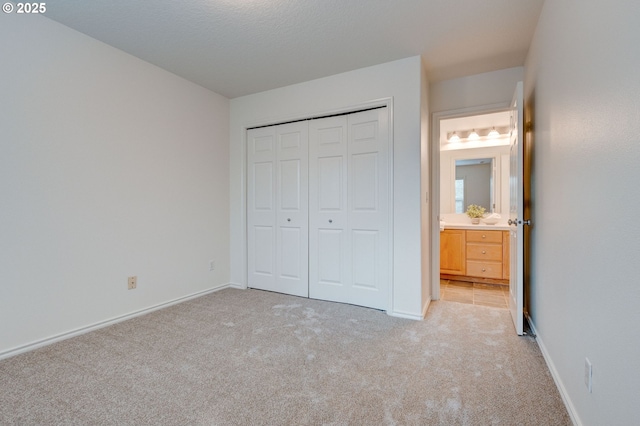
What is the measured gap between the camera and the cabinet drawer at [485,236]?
4020 millimetres

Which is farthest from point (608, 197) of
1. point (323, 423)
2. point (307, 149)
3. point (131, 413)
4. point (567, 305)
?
point (307, 149)

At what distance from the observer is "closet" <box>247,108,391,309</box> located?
2.97 metres

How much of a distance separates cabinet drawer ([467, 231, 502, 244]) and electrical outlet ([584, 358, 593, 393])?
9.85 ft

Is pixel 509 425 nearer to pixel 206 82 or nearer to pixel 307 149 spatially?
pixel 307 149

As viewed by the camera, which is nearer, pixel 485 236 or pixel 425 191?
pixel 425 191

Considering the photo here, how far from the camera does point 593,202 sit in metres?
1.24

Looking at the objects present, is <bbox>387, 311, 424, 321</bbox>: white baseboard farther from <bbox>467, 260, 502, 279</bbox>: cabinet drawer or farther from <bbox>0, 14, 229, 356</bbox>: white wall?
<bbox>0, 14, 229, 356</bbox>: white wall

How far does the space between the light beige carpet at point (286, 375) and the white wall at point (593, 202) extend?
34 cm

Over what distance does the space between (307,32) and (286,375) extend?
252cm

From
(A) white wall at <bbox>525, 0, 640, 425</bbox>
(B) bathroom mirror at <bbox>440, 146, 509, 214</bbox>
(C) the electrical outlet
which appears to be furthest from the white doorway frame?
(C) the electrical outlet

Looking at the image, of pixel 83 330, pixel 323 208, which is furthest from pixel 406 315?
pixel 83 330

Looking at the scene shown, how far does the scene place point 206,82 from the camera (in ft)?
11.0

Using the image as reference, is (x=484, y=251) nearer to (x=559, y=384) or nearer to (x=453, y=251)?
(x=453, y=251)

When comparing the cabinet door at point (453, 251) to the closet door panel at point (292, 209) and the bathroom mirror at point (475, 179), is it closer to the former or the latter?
the bathroom mirror at point (475, 179)
